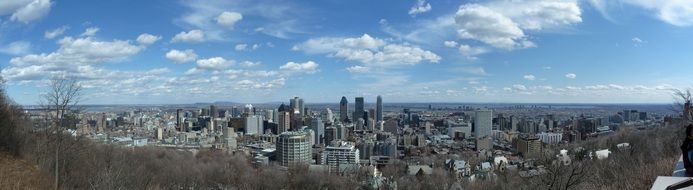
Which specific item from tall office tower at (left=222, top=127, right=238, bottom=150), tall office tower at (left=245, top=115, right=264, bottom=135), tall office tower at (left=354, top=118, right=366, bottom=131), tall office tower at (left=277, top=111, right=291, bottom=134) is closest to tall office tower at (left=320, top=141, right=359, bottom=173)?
tall office tower at (left=222, top=127, right=238, bottom=150)

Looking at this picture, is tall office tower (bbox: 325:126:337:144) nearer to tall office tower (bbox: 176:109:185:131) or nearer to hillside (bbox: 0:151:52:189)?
tall office tower (bbox: 176:109:185:131)

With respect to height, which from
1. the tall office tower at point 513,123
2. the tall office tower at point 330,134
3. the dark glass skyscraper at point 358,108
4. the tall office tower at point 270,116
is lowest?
the tall office tower at point 330,134

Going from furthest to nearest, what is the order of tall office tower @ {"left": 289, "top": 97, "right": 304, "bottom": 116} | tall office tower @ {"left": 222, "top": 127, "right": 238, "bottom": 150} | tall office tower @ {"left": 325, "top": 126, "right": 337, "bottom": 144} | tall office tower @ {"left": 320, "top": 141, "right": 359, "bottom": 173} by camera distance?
tall office tower @ {"left": 289, "top": 97, "right": 304, "bottom": 116}
tall office tower @ {"left": 325, "top": 126, "right": 337, "bottom": 144}
tall office tower @ {"left": 222, "top": 127, "right": 238, "bottom": 150}
tall office tower @ {"left": 320, "top": 141, "right": 359, "bottom": 173}

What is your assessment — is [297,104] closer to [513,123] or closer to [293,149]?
[513,123]

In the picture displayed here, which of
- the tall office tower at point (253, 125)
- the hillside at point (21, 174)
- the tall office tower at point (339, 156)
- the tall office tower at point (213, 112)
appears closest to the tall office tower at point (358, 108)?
the tall office tower at point (253, 125)

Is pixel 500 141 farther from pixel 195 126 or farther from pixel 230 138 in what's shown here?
pixel 195 126

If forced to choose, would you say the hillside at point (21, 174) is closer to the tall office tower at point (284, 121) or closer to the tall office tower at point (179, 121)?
the tall office tower at point (179, 121)

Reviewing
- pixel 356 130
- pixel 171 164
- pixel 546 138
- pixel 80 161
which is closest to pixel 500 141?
pixel 546 138

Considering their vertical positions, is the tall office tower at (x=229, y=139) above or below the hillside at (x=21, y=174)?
below

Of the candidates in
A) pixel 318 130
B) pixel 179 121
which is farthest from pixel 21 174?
pixel 179 121

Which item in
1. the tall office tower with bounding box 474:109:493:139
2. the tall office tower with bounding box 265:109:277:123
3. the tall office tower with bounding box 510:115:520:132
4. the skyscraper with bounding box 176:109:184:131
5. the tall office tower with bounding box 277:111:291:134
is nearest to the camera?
the tall office tower with bounding box 474:109:493:139
